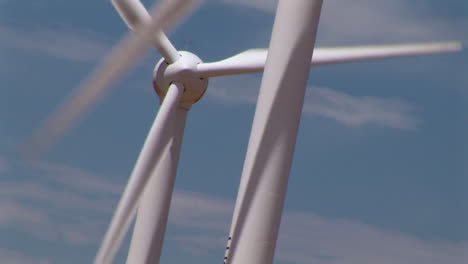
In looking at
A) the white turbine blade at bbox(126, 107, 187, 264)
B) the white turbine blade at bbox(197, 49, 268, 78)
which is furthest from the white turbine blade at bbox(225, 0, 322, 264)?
the white turbine blade at bbox(126, 107, 187, 264)

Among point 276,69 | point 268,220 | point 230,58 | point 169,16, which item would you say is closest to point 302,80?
point 276,69

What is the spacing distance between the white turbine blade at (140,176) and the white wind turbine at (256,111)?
32 mm

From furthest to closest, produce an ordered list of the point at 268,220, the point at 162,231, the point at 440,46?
the point at 162,231 < the point at 440,46 < the point at 268,220

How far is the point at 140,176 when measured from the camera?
31.7 m

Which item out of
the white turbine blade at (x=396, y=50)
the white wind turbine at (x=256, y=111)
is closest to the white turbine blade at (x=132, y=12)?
the white wind turbine at (x=256, y=111)

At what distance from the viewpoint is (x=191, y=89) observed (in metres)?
35.8

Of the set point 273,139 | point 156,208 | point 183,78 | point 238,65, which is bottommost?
point 273,139

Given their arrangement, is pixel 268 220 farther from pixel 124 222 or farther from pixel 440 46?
pixel 440 46

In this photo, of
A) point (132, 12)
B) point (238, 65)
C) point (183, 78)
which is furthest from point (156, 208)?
point (132, 12)

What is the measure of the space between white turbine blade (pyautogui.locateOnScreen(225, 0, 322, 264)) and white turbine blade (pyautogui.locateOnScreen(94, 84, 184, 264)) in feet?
13.9

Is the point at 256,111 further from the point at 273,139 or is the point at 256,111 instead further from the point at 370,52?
the point at 370,52

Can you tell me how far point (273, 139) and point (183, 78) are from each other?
938cm

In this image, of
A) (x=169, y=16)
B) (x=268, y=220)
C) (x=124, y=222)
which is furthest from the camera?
(x=124, y=222)

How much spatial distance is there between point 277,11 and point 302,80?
227 cm
